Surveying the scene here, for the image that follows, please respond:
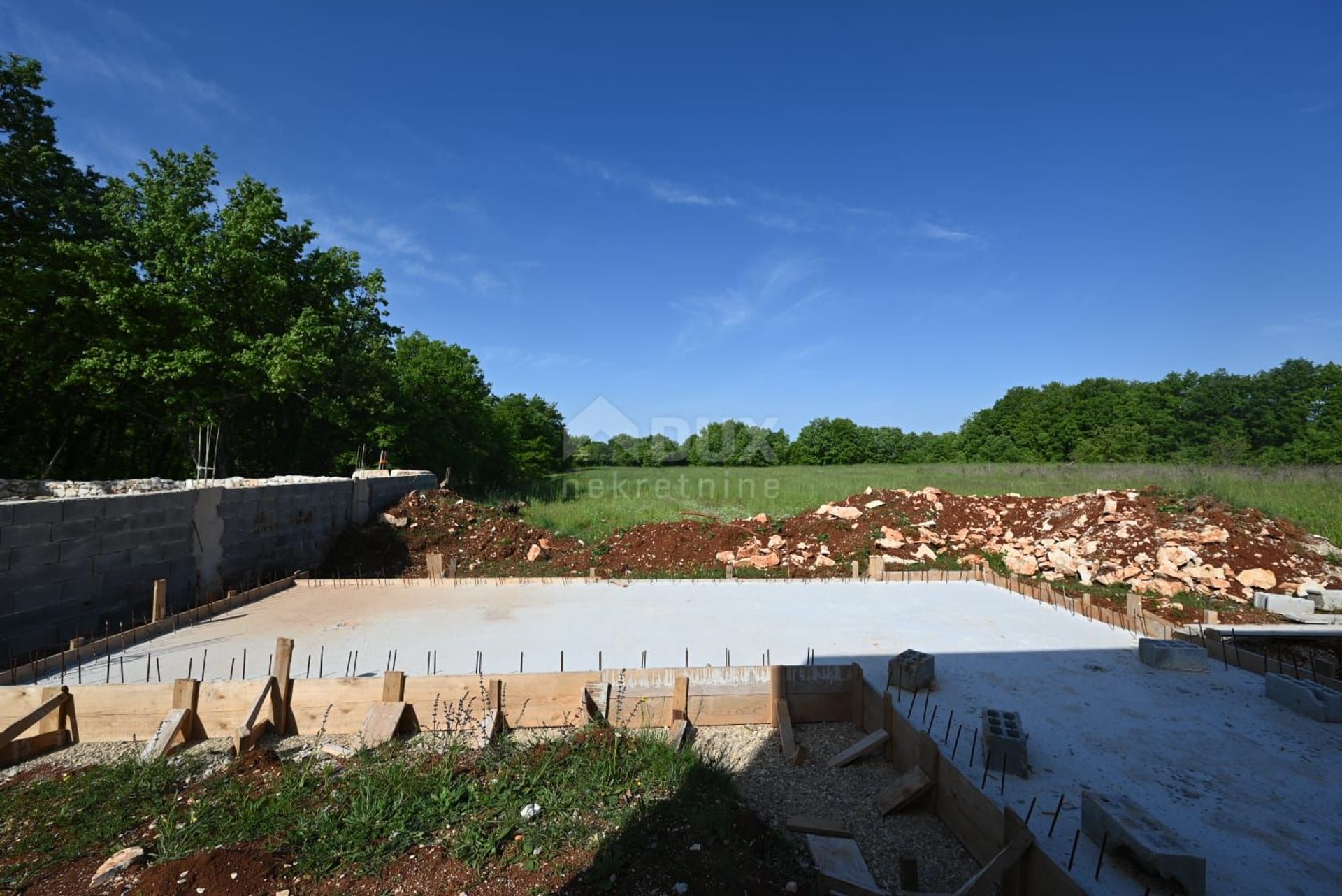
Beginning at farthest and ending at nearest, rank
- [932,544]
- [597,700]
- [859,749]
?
[932,544] → [597,700] → [859,749]

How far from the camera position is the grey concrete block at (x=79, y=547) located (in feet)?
16.0

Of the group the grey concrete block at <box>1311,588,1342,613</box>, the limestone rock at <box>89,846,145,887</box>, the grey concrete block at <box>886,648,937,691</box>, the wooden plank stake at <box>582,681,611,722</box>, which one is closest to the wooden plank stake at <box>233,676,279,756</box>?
the limestone rock at <box>89,846,145,887</box>

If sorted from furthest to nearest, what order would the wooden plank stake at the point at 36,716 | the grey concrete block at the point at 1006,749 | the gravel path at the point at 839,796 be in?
the wooden plank stake at the point at 36,716 → the grey concrete block at the point at 1006,749 → the gravel path at the point at 839,796

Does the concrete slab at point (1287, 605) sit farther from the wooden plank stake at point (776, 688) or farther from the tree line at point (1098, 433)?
the tree line at point (1098, 433)

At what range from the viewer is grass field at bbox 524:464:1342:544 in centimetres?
1093

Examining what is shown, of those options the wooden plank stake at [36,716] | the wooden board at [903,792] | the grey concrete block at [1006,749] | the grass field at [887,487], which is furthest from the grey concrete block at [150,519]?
the grey concrete block at [1006,749]

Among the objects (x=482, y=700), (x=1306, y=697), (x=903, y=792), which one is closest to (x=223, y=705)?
(x=482, y=700)

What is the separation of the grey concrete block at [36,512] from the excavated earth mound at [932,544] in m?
4.13

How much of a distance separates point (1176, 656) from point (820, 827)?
3716mm

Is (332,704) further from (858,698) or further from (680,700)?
(858,698)

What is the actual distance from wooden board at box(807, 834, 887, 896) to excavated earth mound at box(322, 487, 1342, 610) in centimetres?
568

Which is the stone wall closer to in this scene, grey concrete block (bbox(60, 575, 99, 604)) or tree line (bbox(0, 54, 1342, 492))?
grey concrete block (bbox(60, 575, 99, 604))

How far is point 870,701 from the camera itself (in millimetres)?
4059

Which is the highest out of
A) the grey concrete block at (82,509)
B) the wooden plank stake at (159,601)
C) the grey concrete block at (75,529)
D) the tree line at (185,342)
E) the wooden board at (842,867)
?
the tree line at (185,342)
